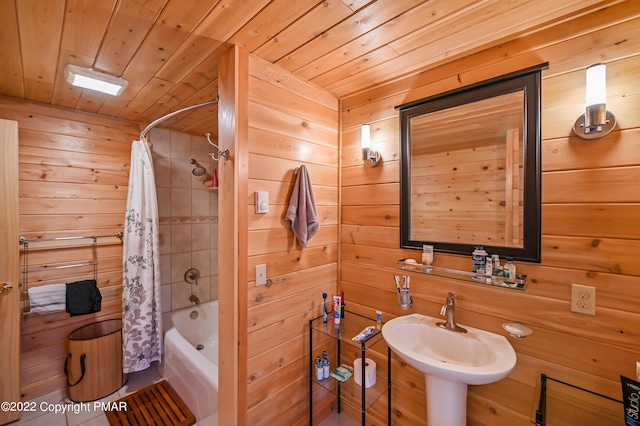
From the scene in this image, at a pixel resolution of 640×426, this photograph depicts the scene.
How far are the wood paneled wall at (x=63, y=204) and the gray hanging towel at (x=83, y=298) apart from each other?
174 mm

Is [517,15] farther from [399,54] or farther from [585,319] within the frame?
[585,319]

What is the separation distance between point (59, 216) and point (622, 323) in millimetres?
3628

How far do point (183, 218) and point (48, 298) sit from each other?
1.16 meters

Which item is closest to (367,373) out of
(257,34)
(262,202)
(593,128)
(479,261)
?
(479,261)

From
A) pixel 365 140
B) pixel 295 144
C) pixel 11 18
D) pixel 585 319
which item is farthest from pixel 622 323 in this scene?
pixel 11 18

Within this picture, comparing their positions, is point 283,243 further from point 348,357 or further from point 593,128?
point 593,128

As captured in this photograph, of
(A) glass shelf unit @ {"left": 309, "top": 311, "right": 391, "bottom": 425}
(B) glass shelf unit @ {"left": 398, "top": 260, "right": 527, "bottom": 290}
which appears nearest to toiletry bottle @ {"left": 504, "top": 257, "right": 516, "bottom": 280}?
(B) glass shelf unit @ {"left": 398, "top": 260, "right": 527, "bottom": 290}

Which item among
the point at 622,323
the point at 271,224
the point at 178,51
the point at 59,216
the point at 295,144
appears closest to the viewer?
the point at 622,323

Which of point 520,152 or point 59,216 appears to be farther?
point 59,216

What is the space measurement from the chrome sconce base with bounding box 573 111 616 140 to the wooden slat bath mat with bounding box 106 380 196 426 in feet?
9.43

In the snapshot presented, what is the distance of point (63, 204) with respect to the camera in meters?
2.19

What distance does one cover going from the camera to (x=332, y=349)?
6.32 ft

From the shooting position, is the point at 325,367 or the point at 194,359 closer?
the point at 325,367

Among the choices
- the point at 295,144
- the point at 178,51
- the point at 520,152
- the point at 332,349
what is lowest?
the point at 332,349
